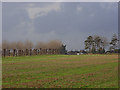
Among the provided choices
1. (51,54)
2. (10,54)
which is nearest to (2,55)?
(10,54)

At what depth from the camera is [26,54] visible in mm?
64688

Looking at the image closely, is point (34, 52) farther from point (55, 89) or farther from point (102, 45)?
point (55, 89)

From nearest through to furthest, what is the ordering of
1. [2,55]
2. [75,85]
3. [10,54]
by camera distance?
[75,85] → [2,55] → [10,54]

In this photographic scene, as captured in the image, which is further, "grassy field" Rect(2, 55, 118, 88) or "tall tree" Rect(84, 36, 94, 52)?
"tall tree" Rect(84, 36, 94, 52)

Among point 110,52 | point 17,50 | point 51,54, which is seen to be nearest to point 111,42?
point 110,52

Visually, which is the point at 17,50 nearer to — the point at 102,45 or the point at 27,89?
the point at 102,45

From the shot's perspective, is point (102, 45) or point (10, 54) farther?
point (102, 45)

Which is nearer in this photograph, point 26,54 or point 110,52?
point 26,54

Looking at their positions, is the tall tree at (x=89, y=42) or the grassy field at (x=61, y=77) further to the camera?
the tall tree at (x=89, y=42)

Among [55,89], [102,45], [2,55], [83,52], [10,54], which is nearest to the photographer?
[55,89]

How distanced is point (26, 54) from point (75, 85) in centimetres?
5397

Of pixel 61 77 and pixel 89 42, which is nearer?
pixel 61 77

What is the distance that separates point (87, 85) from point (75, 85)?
766mm

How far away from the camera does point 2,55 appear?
61.2 meters
